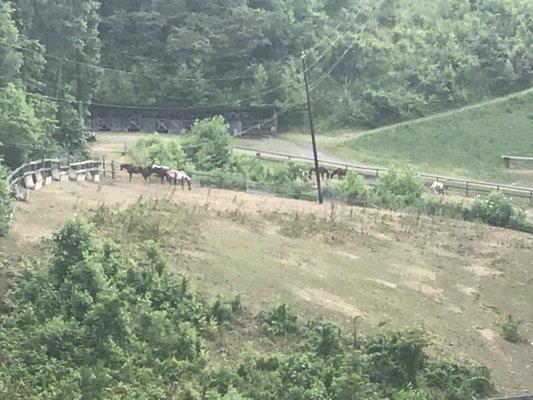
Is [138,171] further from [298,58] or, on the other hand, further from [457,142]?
[298,58]

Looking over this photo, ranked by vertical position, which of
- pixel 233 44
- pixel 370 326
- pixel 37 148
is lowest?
pixel 370 326

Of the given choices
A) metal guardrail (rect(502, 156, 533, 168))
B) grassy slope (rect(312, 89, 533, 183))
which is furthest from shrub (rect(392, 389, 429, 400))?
metal guardrail (rect(502, 156, 533, 168))

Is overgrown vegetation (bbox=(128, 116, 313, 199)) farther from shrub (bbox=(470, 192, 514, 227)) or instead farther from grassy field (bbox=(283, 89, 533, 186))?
grassy field (bbox=(283, 89, 533, 186))

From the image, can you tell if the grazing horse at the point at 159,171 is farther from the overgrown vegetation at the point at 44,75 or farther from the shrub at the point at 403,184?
the shrub at the point at 403,184

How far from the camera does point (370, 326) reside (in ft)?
72.9

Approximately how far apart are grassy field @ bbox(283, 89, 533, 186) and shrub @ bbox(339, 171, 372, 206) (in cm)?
1447

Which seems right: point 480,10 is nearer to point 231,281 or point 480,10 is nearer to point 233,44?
point 233,44

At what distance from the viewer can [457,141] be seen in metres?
60.7

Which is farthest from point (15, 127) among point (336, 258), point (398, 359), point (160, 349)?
point (398, 359)

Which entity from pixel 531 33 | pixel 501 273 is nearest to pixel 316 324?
pixel 501 273

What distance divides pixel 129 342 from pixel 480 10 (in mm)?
64561

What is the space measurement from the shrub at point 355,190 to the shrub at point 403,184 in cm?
130

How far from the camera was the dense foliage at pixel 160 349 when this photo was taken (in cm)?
1711

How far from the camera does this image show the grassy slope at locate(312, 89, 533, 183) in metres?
57.3
